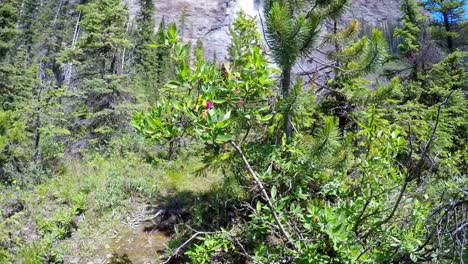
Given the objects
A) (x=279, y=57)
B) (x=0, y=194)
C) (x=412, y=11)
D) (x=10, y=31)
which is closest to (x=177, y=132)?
(x=279, y=57)

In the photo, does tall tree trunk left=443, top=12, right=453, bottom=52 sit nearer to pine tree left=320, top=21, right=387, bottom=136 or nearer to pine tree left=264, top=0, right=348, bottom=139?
Result: pine tree left=320, top=21, right=387, bottom=136

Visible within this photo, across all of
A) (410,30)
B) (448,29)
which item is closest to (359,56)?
(410,30)

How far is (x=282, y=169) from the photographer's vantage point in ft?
11.0

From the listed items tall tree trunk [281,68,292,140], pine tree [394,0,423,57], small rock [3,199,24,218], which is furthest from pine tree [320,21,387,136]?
pine tree [394,0,423,57]

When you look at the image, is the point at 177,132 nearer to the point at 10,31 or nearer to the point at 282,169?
the point at 282,169

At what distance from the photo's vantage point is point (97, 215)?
520cm

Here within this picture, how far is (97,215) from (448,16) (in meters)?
14.6

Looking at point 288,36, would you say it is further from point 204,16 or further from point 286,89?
point 204,16

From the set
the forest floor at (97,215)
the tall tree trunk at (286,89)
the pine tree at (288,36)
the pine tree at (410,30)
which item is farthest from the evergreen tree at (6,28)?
the pine tree at (410,30)

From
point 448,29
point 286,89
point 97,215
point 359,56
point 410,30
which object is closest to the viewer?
point 286,89

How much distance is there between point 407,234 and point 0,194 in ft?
20.2

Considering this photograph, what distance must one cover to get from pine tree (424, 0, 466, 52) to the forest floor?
1175 centimetres

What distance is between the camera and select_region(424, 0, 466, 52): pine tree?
1227cm

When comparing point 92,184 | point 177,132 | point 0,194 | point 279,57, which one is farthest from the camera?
point 92,184
